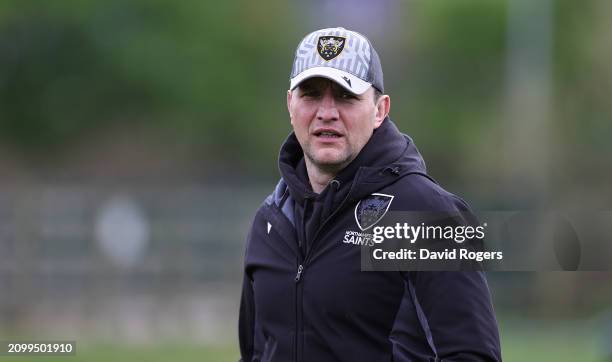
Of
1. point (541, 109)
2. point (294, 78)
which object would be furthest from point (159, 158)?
point (294, 78)

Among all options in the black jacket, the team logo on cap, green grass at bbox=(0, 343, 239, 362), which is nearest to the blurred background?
green grass at bbox=(0, 343, 239, 362)

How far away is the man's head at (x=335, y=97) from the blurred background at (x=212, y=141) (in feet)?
34.9

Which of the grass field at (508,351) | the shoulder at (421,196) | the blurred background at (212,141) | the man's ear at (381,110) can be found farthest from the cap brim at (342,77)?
the blurred background at (212,141)

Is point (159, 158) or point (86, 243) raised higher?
point (159, 158)

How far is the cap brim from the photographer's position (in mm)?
4773

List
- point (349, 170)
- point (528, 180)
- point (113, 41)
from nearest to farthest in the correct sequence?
1. point (349, 170)
2. point (528, 180)
3. point (113, 41)

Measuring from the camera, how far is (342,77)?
15.7 feet

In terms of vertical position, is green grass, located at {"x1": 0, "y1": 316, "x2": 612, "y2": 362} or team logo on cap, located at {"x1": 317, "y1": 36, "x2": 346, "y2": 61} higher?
team logo on cap, located at {"x1": 317, "y1": 36, "x2": 346, "y2": 61}

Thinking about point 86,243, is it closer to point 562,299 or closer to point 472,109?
point 562,299

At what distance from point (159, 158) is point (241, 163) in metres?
3.65

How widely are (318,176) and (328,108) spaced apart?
0.28 m

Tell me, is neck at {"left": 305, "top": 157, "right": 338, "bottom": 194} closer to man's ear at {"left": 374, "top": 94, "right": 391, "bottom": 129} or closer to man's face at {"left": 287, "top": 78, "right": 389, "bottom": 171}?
man's face at {"left": 287, "top": 78, "right": 389, "bottom": 171}

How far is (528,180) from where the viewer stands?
3012cm

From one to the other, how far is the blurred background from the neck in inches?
413
